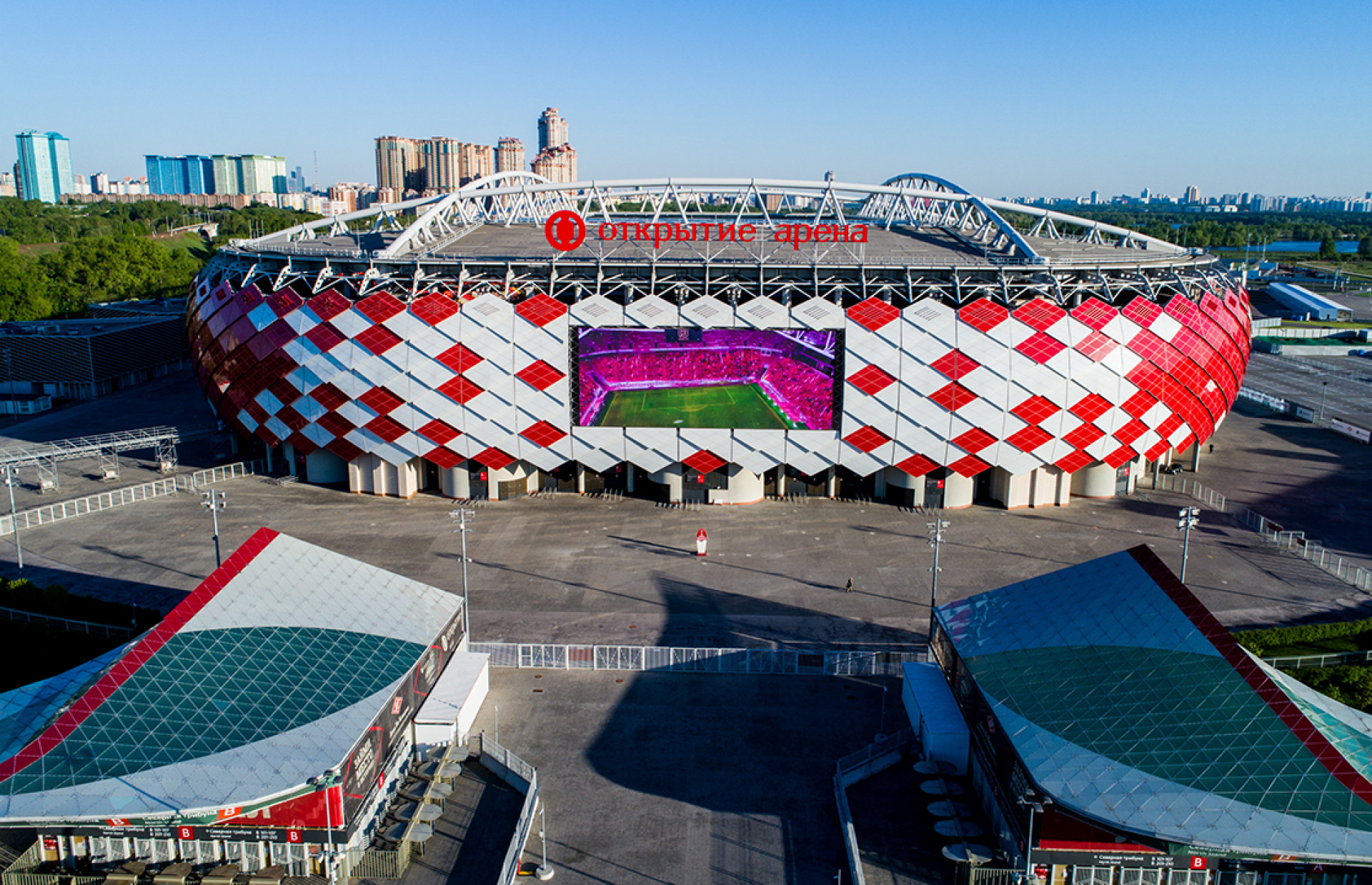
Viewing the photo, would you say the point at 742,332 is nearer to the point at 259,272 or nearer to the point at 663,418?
the point at 663,418

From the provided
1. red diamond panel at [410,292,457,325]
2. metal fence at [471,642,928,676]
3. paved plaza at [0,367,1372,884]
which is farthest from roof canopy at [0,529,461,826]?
red diamond panel at [410,292,457,325]

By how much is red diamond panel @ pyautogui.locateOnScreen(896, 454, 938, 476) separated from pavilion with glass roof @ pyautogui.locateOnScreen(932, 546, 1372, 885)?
21148mm

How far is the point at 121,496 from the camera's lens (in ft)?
157

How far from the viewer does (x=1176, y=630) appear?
23250 millimetres

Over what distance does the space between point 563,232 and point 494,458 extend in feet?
43.8

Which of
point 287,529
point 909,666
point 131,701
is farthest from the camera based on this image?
point 287,529

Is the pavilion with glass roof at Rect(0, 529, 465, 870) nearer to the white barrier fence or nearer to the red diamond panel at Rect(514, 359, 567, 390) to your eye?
the red diamond panel at Rect(514, 359, 567, 390)

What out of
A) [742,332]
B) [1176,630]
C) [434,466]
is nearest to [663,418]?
[742,332]

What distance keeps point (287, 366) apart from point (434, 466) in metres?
9.10

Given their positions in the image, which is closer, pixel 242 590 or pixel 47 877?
pixel 47 877

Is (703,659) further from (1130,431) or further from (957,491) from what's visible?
(1130,431)

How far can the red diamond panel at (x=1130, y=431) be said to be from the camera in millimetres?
47031

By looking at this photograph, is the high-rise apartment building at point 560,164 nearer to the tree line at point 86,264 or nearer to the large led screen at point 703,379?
the tree line at point 86,264

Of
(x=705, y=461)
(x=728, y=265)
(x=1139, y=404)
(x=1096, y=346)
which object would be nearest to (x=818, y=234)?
(x=728, y=265)
